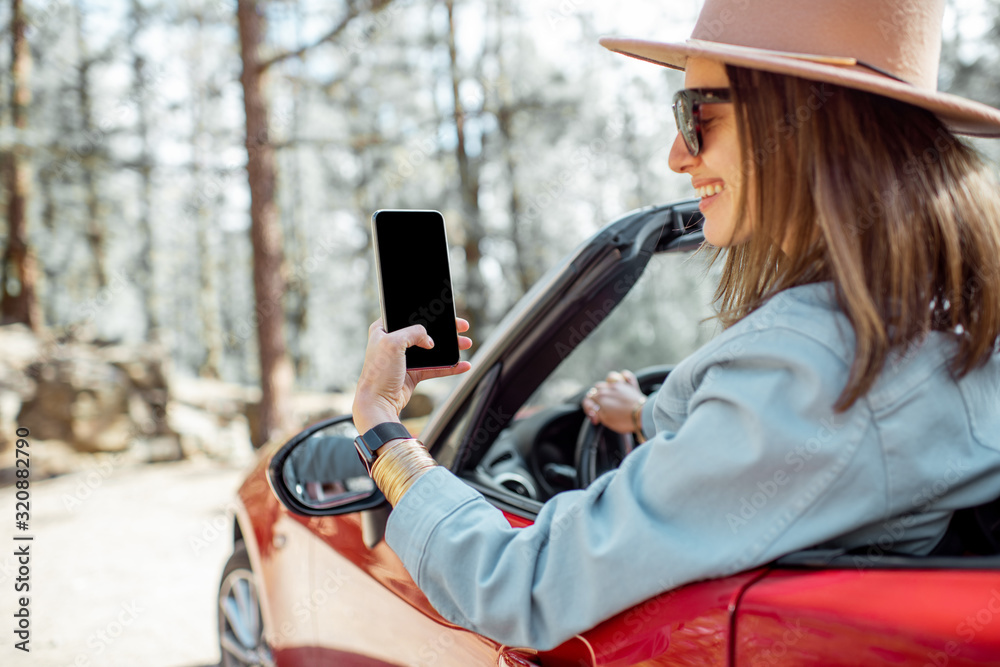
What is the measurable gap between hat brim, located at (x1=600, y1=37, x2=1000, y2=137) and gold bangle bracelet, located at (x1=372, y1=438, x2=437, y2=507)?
0.86 m

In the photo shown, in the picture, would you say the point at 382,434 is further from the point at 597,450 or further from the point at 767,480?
the point at 597,450

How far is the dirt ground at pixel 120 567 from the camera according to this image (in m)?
3.95

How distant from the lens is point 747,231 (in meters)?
1.25

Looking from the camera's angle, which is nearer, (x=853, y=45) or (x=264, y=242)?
(x=853, y=45)

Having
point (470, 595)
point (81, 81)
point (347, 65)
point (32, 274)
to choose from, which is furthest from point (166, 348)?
point (470, 595)

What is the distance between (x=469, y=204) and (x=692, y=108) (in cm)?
1153

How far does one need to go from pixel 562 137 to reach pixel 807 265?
11.7m

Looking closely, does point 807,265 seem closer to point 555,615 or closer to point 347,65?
point 555,615

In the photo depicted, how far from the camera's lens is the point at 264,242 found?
8633 millimetres

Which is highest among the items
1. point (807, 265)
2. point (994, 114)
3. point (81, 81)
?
point (81, 81)
